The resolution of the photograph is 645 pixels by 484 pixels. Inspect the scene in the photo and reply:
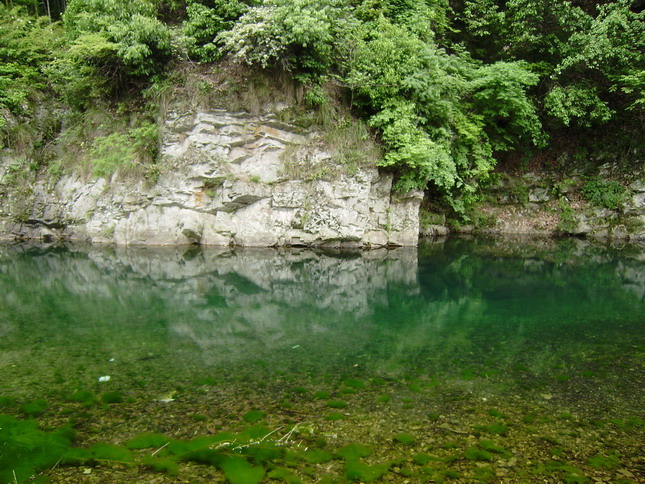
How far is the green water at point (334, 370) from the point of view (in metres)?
4.01

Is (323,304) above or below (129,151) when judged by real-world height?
below

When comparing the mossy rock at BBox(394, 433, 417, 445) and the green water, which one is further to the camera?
the mossy rock at BBox(394, 433, 417, 445)

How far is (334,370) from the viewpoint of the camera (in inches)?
246

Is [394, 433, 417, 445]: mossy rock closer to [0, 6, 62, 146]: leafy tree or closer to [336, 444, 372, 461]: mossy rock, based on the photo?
[336, 444, 372, 461]: mossy rock

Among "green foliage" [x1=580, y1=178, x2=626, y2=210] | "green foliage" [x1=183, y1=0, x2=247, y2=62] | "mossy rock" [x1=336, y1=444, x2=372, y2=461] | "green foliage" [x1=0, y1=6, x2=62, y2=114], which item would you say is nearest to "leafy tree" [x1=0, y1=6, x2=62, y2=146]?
"green foliage" [x1=0, y1=6, x2=62, y2=114]

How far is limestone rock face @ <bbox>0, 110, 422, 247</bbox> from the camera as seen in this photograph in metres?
16.1

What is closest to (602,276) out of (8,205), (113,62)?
(113,62)

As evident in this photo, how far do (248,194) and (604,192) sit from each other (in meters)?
16.5

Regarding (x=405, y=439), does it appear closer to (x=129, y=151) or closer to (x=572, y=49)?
(x=129, y=151)

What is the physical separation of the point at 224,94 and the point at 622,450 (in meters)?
16.1

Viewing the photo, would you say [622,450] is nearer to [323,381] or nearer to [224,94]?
[323,381]

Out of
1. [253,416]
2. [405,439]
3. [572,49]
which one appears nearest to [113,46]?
[253,416]

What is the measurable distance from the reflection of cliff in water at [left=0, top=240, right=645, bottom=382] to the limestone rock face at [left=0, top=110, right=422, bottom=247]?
97 centimetres

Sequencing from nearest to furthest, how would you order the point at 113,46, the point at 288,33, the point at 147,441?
the point at 147,441 → the point at 288,33 → the point at 113,46
